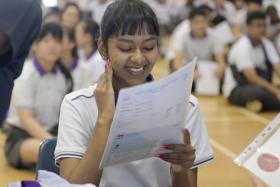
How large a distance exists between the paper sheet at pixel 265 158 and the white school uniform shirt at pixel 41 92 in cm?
262

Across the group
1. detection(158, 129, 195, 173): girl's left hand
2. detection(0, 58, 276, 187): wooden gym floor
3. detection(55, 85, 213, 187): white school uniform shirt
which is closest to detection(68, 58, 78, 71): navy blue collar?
detection(0, 58, 276, 187): wooden gym floor

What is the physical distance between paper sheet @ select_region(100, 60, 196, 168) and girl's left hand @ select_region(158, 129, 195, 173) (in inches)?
0.8

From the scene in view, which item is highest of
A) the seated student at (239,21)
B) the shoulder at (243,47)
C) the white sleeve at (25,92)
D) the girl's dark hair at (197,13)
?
the white sleeve at (25,92)

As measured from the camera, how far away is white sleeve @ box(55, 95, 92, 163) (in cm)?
186

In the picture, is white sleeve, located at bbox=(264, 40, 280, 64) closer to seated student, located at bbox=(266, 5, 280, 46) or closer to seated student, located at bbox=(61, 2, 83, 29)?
seated student, located at bbox=(266, 5, 280, 46)

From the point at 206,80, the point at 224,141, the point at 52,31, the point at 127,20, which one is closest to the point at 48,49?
the point at 52,31

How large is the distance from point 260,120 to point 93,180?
14.6 feet

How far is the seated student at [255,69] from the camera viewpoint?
6.44 metres

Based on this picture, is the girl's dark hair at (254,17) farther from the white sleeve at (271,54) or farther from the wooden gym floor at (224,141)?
the wooden gym floor at (224,141)

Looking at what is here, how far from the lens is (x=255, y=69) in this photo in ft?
21.6

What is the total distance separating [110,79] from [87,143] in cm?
24

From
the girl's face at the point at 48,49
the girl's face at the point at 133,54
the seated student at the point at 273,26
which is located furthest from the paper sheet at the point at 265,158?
the seated student at the point at 273,26

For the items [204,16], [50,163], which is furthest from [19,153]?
[204,16]

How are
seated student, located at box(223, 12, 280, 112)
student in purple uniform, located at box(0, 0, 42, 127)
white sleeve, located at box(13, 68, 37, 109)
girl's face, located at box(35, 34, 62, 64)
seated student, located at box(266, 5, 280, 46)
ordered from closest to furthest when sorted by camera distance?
student in purple uniform, located at box(0, 0, 42, 127) < white sleeve, located at box(13, 68, 37, 109) < girl's face, located at box(35, 34, 62, 64) < seated student, located at box(223, 12, 280, 112) < seated student, located at box(266, 5, 280, 46)
